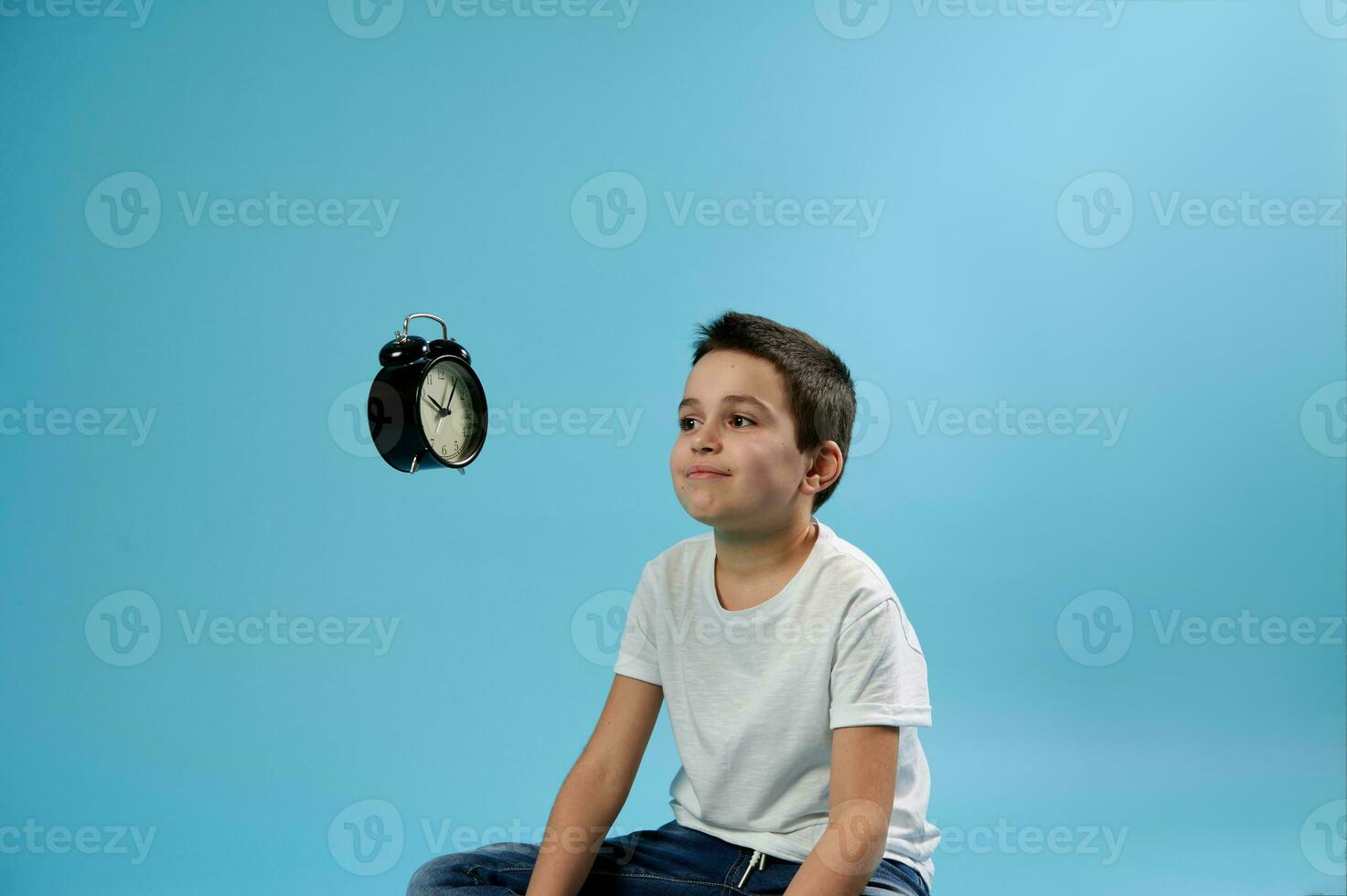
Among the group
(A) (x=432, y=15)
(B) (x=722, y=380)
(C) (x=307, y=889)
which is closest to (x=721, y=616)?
(B) (x=722, y=380)

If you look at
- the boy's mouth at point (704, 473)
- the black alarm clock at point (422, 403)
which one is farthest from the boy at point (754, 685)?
the black alarm clock at point (422, 403)

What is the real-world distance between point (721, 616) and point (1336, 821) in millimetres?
1833

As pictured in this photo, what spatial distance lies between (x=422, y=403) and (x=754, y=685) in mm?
630

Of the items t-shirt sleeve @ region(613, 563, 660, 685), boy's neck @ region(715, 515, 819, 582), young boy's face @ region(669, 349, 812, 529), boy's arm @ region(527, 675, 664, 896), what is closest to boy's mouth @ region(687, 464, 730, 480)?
young boy's face @ region(669, 349, 812, 529)

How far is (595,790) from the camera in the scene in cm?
195

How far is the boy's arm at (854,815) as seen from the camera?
1699 millimetres

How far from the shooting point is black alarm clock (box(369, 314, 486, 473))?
2053 mm

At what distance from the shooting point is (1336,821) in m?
3.03

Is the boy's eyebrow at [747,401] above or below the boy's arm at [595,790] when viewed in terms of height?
above

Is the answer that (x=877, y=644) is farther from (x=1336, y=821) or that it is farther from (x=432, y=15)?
(x=432, y=15)

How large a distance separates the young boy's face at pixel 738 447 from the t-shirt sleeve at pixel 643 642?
0.19 metres

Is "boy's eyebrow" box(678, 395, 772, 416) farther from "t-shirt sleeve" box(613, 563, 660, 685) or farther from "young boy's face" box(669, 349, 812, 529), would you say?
"t-shirt sleeve" box(613, 563, 660, 685)

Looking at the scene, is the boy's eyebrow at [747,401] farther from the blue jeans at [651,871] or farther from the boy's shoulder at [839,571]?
the blue jeans at [651,871]

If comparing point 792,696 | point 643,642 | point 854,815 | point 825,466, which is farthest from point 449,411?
point 854,815
